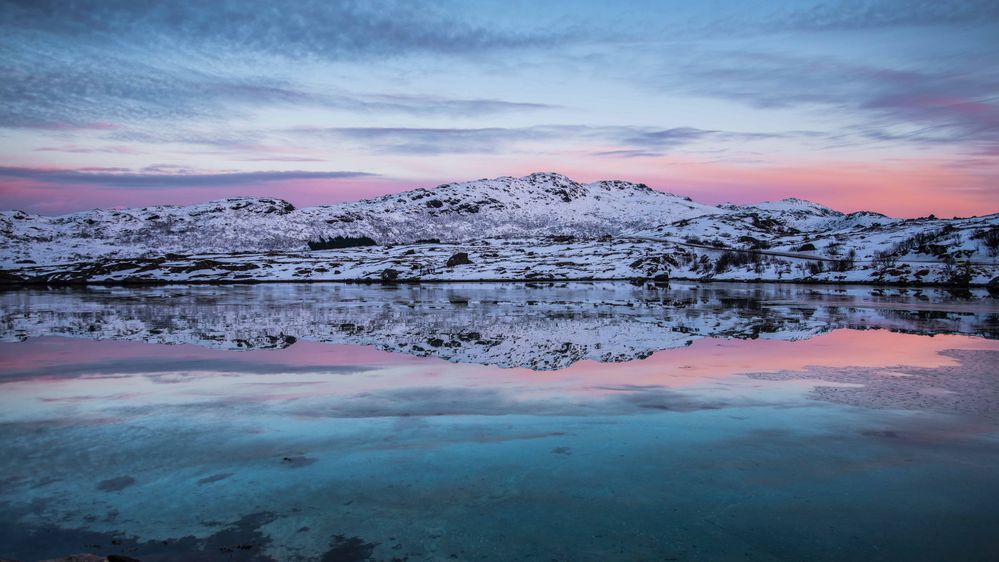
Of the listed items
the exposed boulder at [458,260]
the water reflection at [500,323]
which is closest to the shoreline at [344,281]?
the exposed boulder at [458,260]

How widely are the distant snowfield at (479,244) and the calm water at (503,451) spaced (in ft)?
148

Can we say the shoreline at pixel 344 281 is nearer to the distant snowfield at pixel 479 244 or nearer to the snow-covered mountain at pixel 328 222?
the distant snowfield at pixel 479 244

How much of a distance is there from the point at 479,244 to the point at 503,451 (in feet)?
354

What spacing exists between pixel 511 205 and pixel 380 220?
1490 inches

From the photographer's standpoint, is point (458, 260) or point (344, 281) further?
point (458, 260)

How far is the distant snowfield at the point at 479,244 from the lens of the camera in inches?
2525

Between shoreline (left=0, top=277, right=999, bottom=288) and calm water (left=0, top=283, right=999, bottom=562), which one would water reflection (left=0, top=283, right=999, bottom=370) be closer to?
calm water (left=0, top=283, right=999, bottom=562)

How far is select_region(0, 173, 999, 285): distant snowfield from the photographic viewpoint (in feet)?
210

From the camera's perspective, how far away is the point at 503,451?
316 inches

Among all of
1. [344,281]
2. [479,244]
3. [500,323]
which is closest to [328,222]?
[479,244]

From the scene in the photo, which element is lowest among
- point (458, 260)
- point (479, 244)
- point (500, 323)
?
point (500, 323)

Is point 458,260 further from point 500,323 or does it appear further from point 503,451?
point 503,451

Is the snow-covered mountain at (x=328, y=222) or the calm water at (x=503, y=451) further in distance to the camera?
the snow-covered mountain at (x=328, y=222)

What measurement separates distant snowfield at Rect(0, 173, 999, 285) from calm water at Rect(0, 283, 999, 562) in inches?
1776
